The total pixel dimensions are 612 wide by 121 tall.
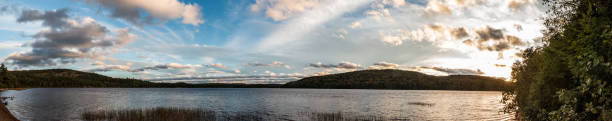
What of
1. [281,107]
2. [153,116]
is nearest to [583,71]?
[153,116]

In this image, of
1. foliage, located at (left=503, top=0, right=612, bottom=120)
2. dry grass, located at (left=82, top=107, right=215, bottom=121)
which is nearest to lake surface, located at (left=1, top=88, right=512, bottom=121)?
dry grass, located at (left=82, top=107, right=215, bottom=121)

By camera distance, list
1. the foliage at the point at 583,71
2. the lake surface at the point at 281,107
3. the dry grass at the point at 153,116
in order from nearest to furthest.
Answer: the foliage at the point at 583,71 → the dry grass at the point at 153,116 → the lake surface at the point at 281,107

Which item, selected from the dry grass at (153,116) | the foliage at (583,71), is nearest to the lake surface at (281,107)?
the dry grass at (153,116)

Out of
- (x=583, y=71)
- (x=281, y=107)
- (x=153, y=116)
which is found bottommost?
(x=281, y=107)

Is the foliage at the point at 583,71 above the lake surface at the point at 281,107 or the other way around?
above

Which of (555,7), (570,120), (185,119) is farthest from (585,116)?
(185,119)

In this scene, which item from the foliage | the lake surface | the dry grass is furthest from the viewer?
the lake surface

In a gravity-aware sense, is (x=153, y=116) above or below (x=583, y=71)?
below

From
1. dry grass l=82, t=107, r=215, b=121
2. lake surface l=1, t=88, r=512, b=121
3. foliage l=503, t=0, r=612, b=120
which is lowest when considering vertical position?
lake surface l=1, t=88, r=512, b=121

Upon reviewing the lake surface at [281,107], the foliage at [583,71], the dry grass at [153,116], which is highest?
the foliage at [583,71]

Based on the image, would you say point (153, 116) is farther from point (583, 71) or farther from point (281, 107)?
point (583, 71)

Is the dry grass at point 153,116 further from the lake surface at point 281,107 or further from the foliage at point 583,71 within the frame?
the foliage at point 583,71

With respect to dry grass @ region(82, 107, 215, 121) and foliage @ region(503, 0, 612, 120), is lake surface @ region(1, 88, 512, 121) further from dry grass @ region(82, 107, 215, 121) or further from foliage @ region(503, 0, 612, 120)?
foliage @ region(503, 0, 612, 120)

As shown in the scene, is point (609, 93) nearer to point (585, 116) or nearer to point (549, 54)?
point (585, 116)
